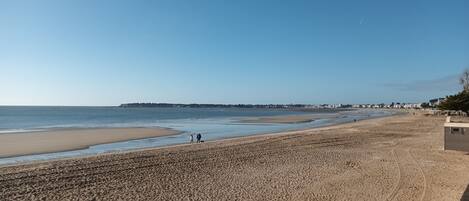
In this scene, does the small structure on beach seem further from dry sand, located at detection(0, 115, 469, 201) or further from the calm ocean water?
the calm ocean water

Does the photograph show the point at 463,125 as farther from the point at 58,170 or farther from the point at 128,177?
the point at 58,170

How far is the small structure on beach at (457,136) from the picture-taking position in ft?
58.6

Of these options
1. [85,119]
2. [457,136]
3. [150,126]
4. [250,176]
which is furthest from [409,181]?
[85,119]

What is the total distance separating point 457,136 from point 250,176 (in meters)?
10.5

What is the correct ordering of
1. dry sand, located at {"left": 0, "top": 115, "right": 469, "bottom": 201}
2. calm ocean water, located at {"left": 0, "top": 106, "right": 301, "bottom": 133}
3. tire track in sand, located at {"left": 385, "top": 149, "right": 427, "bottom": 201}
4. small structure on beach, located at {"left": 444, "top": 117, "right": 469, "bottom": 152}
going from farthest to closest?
calm ocean water, located at {"left": 0, "top": 106, "right": 301, "bottom": 133} < small structure on beach, located at {"left": 444, "top": 117, "right": 469, "bottom": 152} < dry sand, located at {"left": 0, "top": 115, "right": 469, "bottom": 201} < tire track in sand, located at {"left": 385, "top": 149, "right": 427, "bottom": 201}

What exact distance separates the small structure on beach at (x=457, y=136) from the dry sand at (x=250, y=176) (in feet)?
1.44

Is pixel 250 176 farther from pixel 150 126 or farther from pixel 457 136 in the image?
pixel 150 126

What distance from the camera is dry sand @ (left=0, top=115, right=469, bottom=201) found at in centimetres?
1060

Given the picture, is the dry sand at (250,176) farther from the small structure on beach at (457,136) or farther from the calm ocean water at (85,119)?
the calm ocean water at (85,119)

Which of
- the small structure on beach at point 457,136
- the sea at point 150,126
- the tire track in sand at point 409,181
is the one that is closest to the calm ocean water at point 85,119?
the sea at point 150,126

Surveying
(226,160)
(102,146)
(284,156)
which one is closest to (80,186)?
(226,160)

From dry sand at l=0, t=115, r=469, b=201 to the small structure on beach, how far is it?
1.44ft

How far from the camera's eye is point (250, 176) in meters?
13.1

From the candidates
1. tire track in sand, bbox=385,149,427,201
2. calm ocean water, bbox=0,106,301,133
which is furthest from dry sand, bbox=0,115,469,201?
calm ocean water, bbox=0,106,301,133
